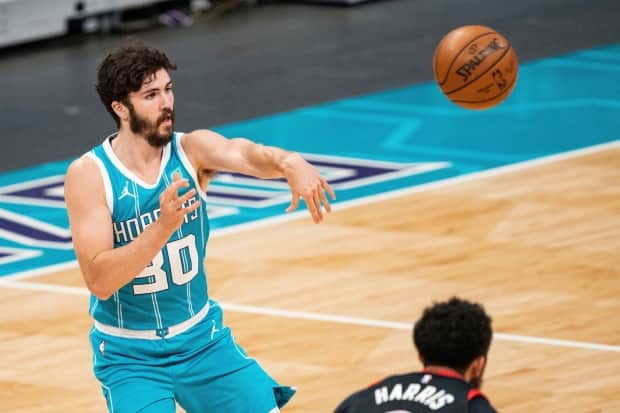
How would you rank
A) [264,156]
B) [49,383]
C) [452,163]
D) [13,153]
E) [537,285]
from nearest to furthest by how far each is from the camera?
1. [264,156]
2. [49,383]
3. [537,285]
4. [452,163]
5. [13,153]

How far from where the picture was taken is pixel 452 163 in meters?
11.7

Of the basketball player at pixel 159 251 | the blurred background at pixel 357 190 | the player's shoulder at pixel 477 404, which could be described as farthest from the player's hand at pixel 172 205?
the blurred background at pixel 357 190

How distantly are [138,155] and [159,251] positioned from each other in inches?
20.0

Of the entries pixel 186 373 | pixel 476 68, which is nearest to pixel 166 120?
pixel 186 373

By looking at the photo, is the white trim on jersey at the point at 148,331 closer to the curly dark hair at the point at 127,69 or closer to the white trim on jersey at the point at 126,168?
the white trim on jersey at the point at 126,168

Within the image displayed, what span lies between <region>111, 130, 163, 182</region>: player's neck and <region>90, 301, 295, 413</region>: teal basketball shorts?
0.73 m

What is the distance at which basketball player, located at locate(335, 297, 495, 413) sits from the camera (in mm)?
4414

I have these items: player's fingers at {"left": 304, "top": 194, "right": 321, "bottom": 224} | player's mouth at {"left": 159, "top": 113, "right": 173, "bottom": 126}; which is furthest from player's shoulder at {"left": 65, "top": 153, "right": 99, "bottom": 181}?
player's fingers at {"left": 304, "top": 194, "right": 321, "bottom": 224}

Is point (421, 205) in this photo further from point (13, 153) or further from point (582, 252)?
point (13, 153)

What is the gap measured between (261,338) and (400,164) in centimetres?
345

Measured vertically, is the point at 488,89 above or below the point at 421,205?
above

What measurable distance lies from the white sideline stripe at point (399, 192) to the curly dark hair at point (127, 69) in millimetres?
4431

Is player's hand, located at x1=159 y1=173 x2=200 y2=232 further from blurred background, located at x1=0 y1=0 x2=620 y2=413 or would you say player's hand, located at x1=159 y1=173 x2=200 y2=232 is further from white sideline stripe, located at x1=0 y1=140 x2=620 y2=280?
white sideline stripe, located at x1=0 y1=140 x2=620 y2=280

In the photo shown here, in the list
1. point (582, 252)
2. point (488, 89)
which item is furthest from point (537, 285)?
point (488, 89)
